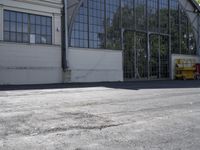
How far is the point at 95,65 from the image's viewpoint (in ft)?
113

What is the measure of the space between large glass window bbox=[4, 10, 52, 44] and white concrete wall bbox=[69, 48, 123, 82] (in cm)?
308

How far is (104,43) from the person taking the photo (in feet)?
117

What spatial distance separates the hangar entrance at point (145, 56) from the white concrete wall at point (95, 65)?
170 cm

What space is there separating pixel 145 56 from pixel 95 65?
362 inches

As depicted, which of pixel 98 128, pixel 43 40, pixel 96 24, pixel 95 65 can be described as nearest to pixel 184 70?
pixel 95 65

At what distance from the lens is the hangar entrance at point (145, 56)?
1527 inches

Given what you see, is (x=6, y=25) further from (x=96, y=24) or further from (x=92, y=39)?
(x=96, y=24)

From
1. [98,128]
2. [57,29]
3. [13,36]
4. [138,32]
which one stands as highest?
[138,32]

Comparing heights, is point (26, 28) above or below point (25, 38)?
above

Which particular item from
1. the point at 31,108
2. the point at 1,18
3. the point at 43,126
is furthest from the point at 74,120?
the point at 1,18

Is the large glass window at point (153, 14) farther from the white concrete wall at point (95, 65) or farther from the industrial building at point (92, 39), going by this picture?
the white concrete wall at point (95, 65)

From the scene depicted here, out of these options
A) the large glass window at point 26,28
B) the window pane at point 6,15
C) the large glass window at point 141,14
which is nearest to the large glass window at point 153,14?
the large glass window at point 141,14

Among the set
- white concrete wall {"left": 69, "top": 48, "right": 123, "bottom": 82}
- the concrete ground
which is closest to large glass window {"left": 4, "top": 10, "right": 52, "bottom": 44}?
white concrete wall {"left": 69, "top": 48, "right": 123, "bottom": 82}

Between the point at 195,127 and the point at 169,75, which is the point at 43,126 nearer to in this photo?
the point at 195,127
